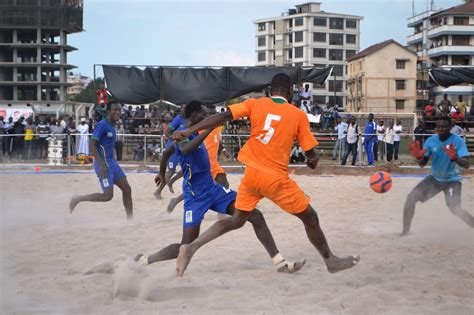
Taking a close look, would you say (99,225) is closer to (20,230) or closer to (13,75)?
(20,230)

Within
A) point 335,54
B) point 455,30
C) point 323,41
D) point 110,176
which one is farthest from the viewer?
point 335,54

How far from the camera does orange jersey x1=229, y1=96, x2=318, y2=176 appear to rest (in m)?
5.51

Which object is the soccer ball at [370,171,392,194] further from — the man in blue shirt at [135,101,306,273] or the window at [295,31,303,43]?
the window at [295,31,303,43]

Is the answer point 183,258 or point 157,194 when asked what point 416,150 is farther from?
point 157,194

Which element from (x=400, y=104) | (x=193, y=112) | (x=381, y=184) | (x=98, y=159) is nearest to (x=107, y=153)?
(x=98, y=159)

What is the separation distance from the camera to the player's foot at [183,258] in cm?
546

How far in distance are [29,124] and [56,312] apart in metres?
19.5

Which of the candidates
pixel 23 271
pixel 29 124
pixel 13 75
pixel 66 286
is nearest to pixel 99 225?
pixel 23 271

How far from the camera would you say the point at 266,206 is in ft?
37.6

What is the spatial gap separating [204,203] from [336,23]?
10055cm

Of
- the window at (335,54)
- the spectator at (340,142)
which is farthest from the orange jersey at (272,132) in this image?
the window at (335,54)

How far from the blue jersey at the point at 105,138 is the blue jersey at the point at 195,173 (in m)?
3.15

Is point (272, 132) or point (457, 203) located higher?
point (272, 132)

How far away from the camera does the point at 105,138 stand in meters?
9.16
